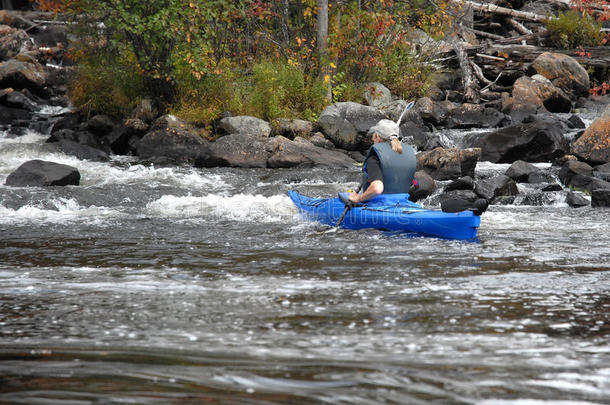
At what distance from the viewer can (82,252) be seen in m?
6.38

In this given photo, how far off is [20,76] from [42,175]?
827 centimetres

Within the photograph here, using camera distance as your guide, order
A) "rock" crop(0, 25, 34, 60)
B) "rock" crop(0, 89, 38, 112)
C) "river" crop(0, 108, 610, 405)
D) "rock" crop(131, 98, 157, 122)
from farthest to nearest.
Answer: "rock" crop(0, 25, 34, 60) < "rock" crop(0, 89, 38, 112) < "rock" crop(131, 98, 157, 122) < "river" crop(0, 108, 610, 405)

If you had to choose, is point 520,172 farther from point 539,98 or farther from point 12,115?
point 12,115

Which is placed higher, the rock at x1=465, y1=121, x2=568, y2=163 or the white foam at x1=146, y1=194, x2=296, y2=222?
the rock at x1=465, y1=121, x2=568, y2=163

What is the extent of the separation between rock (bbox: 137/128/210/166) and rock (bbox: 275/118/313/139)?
1.46 meters

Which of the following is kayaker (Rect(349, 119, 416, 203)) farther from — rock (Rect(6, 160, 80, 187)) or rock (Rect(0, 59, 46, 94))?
rock (Rect(0, 59, 46, 94))

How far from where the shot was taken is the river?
9.36 ft

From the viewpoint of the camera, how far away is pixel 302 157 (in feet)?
39.7

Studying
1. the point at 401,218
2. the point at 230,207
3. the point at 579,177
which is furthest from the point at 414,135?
the point at 401,218

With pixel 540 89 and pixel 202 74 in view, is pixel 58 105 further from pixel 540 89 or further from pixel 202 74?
pixel 540 89

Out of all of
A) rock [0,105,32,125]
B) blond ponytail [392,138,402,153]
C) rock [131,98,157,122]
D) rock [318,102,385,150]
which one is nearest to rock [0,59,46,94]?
rock [0,105,32,125]

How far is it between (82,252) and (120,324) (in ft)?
8.79

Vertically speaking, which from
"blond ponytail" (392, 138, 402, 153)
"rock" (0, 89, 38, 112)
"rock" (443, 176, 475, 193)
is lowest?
"rock" (443, 176, 475, 193)

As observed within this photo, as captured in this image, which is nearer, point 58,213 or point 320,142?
point 58,213
